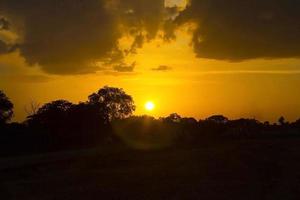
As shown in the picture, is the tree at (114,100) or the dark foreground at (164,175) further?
the tree at (114,100)

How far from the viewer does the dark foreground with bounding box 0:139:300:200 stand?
2520 centimetres


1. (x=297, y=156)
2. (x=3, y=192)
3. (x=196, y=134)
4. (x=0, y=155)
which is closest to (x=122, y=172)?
(x=3, y=192)

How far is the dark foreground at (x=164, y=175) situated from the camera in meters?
25.2

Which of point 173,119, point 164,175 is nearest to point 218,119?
point 173,119

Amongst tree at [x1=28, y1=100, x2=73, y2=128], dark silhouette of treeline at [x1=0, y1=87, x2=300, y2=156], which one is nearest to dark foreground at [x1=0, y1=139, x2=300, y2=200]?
dark silhouette of treeline at [x1=0, y1=87, x2=300, y2=156]

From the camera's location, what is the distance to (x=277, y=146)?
39.1 metres

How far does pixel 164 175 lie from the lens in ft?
96.4

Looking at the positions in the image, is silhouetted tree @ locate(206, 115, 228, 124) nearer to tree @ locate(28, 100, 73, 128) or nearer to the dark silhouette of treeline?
the dark silhouette of treeline

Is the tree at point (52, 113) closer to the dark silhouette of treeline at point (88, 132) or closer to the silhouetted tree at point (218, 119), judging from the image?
the dark silhouette of treeline at point (88, 132)

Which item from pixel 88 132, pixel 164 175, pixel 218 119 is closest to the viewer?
pixel 164 175

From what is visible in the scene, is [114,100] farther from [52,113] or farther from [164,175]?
[164,175]

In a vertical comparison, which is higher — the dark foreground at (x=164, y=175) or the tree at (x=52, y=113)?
the tree at (x=52, y=113)

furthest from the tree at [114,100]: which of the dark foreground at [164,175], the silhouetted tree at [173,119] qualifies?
the dark foreground at [164,175]

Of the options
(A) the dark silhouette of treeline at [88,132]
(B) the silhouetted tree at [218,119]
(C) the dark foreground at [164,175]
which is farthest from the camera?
(B) the silhouetted tree at [218,119]
